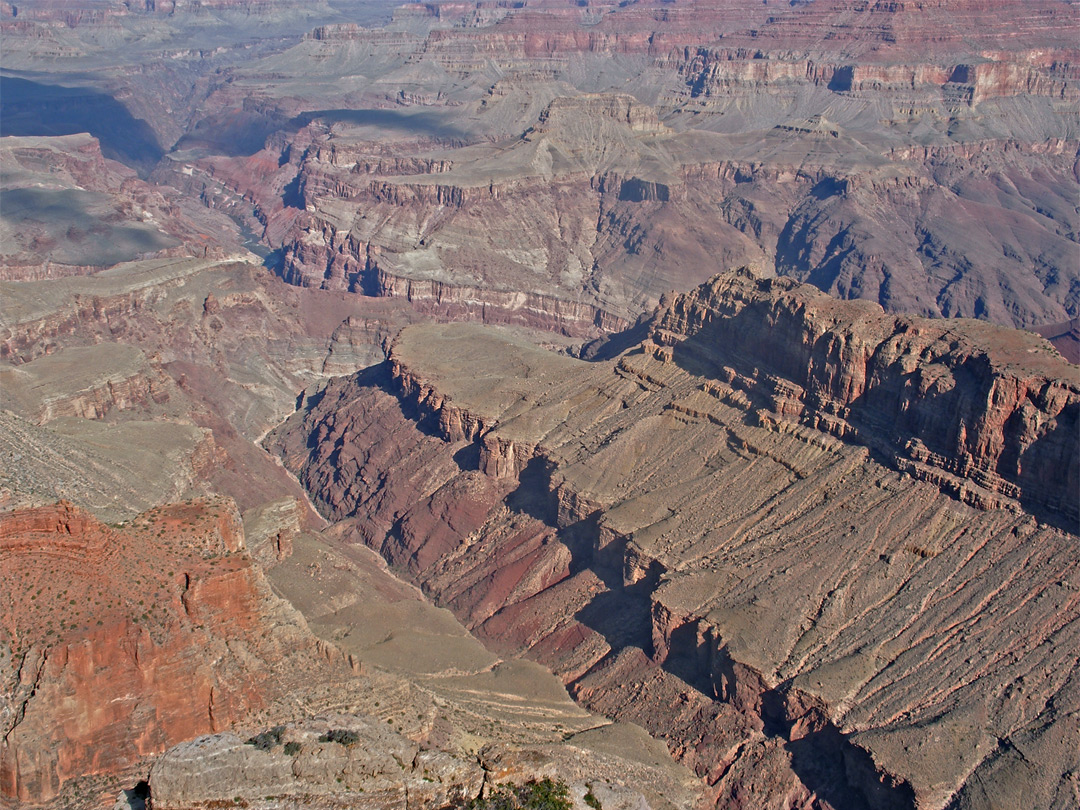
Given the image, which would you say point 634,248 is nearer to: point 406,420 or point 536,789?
point 406,420

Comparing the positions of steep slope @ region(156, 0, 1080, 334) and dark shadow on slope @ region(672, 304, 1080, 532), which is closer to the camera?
dark shadow on slope @ region(672, 304, 1080, 532)

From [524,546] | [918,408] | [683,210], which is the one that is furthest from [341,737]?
[683,210]

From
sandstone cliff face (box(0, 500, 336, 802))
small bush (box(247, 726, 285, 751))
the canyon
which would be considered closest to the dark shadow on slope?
the canyon

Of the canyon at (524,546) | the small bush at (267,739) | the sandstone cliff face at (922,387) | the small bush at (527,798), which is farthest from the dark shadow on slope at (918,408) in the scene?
the small bush at (267,739)

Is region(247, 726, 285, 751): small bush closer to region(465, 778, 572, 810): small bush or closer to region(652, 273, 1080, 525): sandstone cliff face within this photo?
region(465, 778, 572, 810): small bush

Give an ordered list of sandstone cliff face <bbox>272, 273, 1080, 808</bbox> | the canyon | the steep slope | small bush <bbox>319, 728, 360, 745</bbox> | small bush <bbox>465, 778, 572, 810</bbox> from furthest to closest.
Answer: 1. the steep slope
2. sandstone cliff face <bbox>272, 273, 1080, 808</bbox>
3. the canyon
4. small bush <bbox>465, 778, 572, 810</bbox>
5. small bush <bbox>319, 728, 360, 745</bbox>

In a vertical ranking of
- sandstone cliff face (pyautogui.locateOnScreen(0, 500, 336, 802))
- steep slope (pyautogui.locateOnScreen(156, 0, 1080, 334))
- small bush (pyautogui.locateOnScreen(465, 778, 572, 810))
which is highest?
sandstone cliff face (pyautogui.locateOnScreen(0, 500, 336, 802))

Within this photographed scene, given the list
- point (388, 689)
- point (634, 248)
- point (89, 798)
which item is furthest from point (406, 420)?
point (634, 248)
